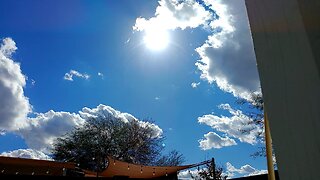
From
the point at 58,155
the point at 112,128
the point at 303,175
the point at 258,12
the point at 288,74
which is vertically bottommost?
the point at 303,175

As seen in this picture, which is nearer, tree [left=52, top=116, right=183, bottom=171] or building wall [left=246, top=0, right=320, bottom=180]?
building wall [left=246, top=0, right=320, bottom=180]

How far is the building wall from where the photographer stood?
0.34 meters

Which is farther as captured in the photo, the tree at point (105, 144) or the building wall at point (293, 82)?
the tree at point (105, 144)

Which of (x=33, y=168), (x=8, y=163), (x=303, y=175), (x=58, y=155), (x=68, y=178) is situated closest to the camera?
(x=303, y=175)

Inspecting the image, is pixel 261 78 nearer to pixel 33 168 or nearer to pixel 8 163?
pixel 8 163

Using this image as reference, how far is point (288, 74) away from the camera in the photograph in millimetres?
384

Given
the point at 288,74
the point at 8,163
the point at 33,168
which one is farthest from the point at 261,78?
the point at 33,168

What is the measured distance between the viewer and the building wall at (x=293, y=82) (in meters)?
0.34

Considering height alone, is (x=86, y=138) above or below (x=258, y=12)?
above

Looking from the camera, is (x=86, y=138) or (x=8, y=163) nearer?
(x=8, y=163)

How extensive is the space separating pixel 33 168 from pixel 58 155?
1014cm

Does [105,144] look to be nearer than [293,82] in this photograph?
No

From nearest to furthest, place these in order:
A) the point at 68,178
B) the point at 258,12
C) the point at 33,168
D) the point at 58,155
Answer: the point at 258,12 < the point at 68,178 < the point at 33,168 < the point at 58,155

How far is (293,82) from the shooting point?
1.22ft
